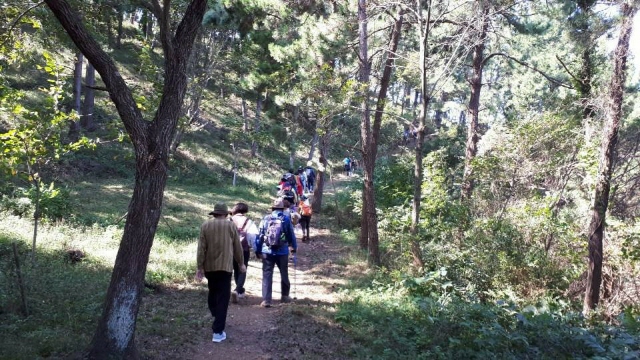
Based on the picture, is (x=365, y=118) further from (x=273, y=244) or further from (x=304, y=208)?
(x=273, y=244)

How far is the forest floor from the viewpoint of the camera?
18.3ft

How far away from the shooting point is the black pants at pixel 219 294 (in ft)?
19.2

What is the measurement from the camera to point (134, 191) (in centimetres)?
480

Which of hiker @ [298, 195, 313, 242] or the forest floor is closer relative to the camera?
the forest floor

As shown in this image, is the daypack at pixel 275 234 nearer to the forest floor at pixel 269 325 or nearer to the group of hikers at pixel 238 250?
the group of hikers at pixel 238 250

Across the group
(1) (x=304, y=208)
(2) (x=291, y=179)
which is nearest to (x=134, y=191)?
(1) (x=304, y=208)

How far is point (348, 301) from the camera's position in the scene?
8.20 metres

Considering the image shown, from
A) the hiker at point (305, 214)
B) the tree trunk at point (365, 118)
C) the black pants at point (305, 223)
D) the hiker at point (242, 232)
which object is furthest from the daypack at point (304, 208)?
the hiker at point (242, 232)

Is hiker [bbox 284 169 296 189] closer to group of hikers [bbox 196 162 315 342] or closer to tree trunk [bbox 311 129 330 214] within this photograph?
group of hikers [bbox 196 162 315 342]

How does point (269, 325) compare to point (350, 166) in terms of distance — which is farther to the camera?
point (350, 166)

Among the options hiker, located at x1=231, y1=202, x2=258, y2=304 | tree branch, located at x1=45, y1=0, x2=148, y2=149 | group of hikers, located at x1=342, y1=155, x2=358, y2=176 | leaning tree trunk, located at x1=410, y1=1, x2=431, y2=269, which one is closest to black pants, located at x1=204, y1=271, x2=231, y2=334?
hiker, located at x1=231, y1=202, x2=258, y2=304

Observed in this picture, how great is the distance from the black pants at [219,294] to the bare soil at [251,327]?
0.26m

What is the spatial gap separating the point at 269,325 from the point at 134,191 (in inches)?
121

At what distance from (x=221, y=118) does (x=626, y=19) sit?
2739 centimetres
